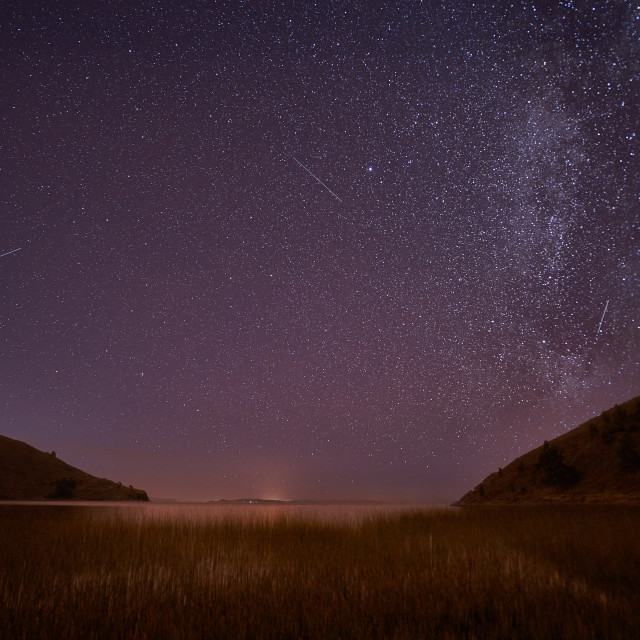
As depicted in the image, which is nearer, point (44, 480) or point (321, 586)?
point (321, 586)

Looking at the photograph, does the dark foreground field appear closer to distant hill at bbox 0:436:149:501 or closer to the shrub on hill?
the shrub on hill

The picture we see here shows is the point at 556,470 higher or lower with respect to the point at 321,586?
higher

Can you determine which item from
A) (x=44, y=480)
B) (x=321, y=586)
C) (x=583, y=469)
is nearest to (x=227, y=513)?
(x=321, y=586)

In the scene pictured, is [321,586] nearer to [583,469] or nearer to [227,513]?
[227,513]

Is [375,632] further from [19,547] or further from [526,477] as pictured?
[526,477]

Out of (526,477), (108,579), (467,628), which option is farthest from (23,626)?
(526,477)

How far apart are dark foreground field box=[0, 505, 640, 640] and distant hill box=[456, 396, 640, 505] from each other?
2232 cm

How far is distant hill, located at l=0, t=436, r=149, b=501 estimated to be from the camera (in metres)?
61.6

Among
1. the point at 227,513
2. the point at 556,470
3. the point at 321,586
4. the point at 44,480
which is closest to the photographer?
the point at 321,586

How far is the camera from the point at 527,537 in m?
14.9

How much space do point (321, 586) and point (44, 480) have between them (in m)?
72.4

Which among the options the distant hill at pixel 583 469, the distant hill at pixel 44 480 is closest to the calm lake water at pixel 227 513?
the distant hill at pixel 583 469

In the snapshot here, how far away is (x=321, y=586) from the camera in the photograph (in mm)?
8188

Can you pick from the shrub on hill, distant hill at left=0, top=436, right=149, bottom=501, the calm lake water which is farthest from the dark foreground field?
distant hill at left=0, top=436, right=149, bottom=501
